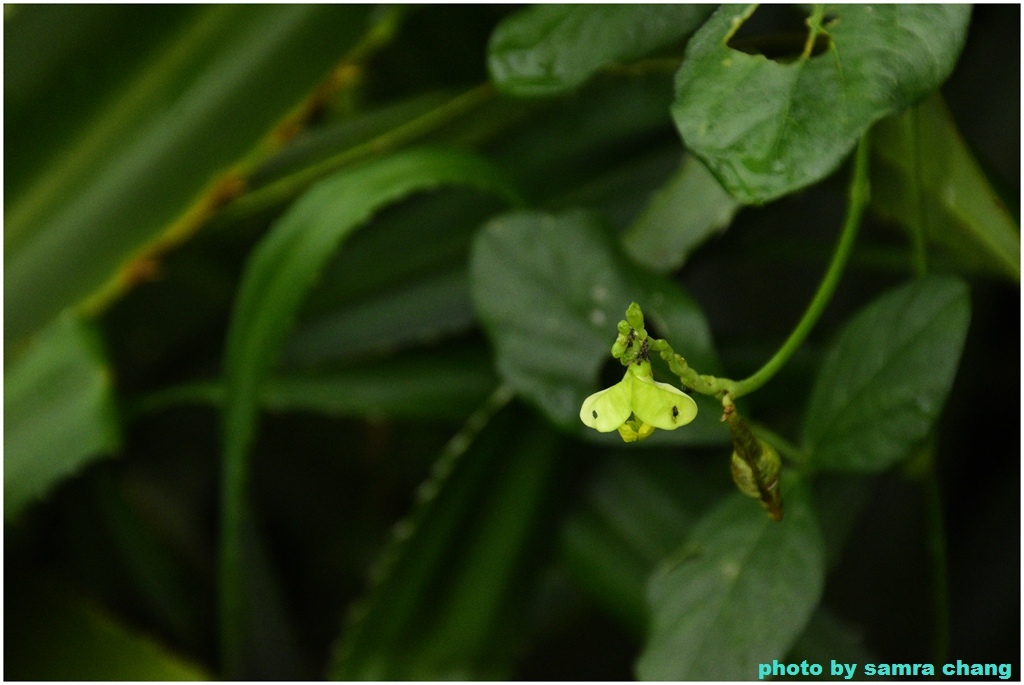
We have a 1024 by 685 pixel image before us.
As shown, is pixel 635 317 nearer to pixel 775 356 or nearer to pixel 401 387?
pixel 775 356

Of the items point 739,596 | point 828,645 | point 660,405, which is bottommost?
point 828,645

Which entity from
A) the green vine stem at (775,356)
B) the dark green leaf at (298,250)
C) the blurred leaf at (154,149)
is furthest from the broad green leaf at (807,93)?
the blurred leaf at (154,149)

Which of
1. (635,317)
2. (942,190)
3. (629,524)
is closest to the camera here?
(635,317)

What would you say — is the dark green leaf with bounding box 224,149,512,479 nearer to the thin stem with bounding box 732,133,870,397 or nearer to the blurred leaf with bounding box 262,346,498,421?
the blurred leaf with bounding box 262,346,498,421

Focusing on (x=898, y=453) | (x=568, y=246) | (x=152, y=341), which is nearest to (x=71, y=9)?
(x=152, y=341)

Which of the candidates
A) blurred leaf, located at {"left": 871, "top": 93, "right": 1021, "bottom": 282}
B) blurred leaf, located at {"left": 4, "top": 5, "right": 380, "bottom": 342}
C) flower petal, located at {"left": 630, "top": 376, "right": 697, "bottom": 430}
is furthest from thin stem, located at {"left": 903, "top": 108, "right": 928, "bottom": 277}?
blurred leaf, located at {"left": 4, "top": 5, "right": 380, "bottom": 342}

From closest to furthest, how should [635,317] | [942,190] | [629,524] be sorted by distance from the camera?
[635,317] < [942,190] < [629,524]

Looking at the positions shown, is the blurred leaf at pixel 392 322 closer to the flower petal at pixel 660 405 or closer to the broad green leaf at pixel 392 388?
the broad green leaf at pixel 392 388

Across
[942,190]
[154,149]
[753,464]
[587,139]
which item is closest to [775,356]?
[753,464]
